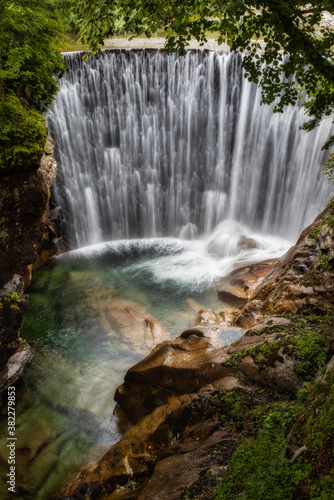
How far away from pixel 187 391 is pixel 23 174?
487 cm

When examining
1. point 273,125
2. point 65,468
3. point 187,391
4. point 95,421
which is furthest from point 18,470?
point 273,125

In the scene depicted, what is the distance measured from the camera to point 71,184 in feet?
48.5

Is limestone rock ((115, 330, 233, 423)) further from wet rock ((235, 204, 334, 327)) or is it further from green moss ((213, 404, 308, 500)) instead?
green moss ((213, 404, 308, 500))

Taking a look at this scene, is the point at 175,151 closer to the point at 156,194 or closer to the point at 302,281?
the point at 156,194

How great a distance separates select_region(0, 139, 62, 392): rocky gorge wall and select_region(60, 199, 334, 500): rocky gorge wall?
2624 millimetres

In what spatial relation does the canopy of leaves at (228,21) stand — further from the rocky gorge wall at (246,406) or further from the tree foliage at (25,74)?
the rocky gorge wall at (246,406)

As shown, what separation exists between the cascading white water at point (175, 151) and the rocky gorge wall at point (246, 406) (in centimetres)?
699

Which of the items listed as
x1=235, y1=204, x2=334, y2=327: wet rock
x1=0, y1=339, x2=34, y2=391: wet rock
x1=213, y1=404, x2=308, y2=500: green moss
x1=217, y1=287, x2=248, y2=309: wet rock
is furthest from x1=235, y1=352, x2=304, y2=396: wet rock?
x1=0, y1=339, x2=34, y2=391: wet rock

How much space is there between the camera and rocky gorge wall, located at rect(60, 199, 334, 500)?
10.1ft

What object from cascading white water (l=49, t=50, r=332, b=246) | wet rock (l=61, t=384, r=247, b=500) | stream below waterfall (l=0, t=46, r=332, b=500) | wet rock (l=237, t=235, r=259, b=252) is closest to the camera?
wet rock (l=61, t=384, r=247, b=500)

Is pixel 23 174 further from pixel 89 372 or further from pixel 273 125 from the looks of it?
pixel 273 125

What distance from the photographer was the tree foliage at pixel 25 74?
19.9 ft

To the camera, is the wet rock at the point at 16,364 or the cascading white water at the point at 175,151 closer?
the wet rock at the point at 16,364

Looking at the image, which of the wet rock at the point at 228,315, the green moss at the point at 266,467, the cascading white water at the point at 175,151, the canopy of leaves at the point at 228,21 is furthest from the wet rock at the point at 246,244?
the green moss at the point at 266,467
